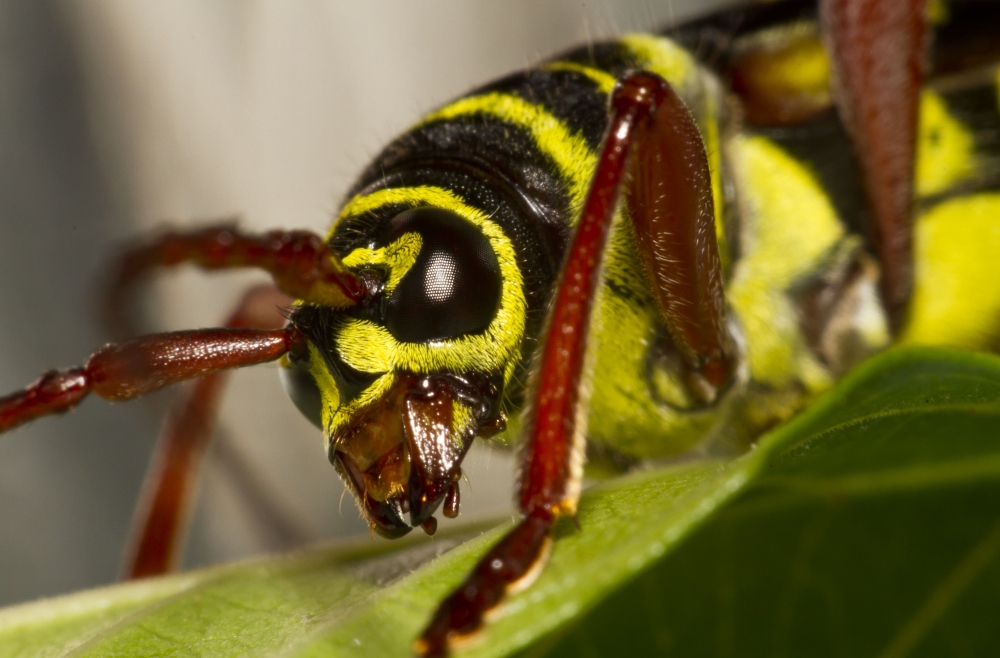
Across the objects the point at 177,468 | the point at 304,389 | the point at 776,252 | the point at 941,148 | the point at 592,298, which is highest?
the point at 592,298

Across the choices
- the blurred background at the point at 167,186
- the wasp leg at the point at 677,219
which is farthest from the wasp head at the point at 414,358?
the blurred background at the point at 167,186

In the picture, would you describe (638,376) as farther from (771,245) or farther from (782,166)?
(782,166)

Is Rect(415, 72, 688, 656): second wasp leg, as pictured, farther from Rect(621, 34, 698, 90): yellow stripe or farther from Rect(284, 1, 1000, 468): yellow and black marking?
Rect(621, 34, 698, 90): yellow stripe

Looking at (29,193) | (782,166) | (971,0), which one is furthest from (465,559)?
(29,193)

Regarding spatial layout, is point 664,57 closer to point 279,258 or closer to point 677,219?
point 677,219

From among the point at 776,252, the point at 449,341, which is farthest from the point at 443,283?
the point at 776,252

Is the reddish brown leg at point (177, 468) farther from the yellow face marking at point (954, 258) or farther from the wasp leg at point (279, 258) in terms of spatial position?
the yellow face marking at point (954, 258)
